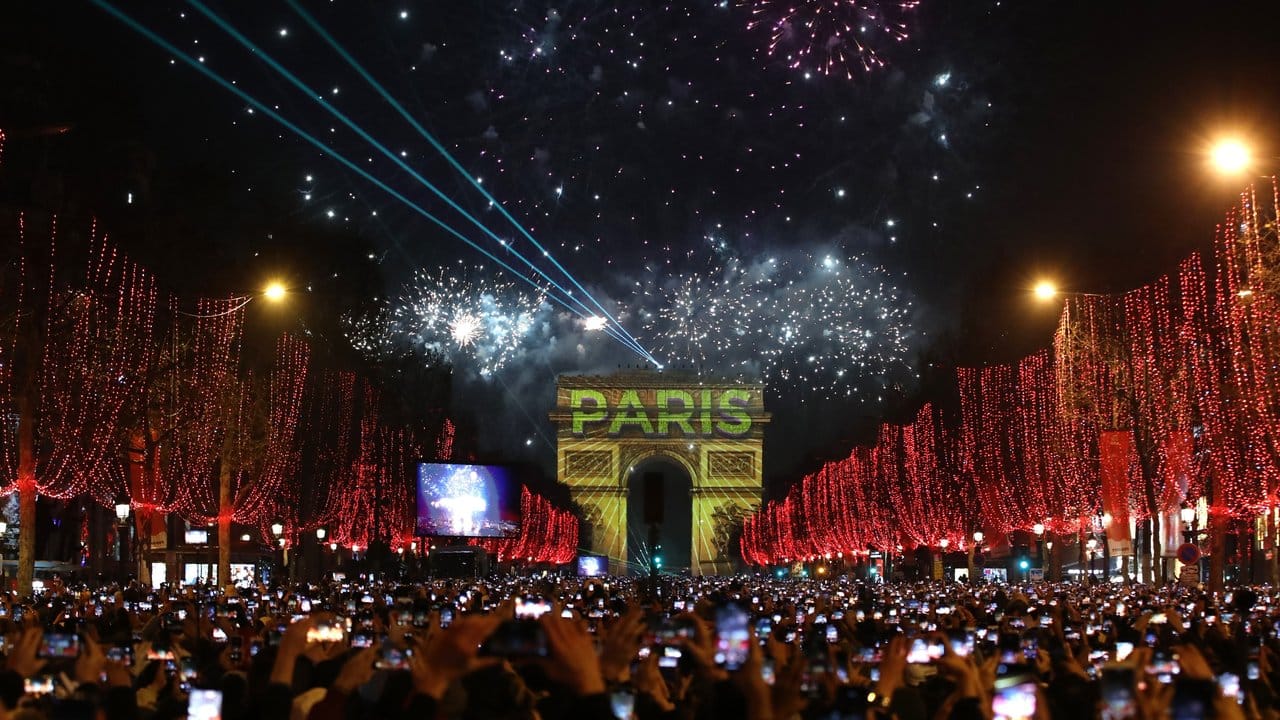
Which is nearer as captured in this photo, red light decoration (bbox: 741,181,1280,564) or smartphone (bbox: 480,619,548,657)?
smartphone (bbox: 480,619,548,657)

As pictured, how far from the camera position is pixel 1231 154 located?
21.9 meters

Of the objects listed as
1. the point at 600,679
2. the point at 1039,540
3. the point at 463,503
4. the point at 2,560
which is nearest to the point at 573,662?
the point at 600,679

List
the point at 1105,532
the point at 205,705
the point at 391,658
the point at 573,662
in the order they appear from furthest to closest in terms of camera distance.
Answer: the point at 1105,532 → the point at 205,705 → the point at 391,658 → the point at 573,662

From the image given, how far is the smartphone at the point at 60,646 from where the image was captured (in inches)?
433

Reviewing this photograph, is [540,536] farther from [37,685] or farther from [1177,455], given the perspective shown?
[37,685]

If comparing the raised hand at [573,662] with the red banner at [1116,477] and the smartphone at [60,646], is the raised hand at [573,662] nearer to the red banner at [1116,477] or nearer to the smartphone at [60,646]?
the smartphone at [60,646]

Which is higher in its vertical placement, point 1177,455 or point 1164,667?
point 1177,455

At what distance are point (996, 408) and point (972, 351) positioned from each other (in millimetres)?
8713

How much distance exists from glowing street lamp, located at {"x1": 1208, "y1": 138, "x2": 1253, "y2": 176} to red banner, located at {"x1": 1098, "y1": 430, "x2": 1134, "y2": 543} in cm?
2397

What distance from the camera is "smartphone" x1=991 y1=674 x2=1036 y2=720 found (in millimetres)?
9281

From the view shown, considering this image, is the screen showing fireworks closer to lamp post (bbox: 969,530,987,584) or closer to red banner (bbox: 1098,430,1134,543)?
red banner (bbox: 1098,430,1134,543)

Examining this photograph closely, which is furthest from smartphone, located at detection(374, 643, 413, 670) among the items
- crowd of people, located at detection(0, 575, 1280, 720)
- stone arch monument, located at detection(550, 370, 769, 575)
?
stone arch monument, located at detection(550, 370, 769, 575)

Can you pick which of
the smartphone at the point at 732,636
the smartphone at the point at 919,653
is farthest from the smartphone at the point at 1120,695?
the smartphone at the point at 919,653

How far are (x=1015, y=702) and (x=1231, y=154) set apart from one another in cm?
1486
